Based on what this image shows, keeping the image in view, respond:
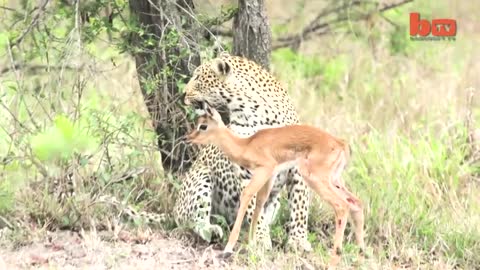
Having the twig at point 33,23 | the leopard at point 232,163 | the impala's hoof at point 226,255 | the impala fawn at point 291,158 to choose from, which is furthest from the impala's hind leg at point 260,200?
the twig at point 33,23

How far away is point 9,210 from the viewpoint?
7133mm

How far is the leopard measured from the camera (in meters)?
7.27

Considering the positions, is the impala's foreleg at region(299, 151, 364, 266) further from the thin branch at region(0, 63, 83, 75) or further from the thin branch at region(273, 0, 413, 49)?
the thin branch at region(273, 0, 413, 49)

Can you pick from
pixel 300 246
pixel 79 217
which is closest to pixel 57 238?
pixel 79 217

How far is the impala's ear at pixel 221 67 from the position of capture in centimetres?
729

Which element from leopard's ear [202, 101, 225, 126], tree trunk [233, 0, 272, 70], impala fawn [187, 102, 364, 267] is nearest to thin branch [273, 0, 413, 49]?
tree trunk [233, 0, 272, 70]

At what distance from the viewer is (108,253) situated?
6.57m

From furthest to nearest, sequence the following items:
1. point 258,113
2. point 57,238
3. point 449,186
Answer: point 449,186 < point 258,113 < point 57,238

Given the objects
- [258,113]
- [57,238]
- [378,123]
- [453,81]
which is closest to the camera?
[57,238]

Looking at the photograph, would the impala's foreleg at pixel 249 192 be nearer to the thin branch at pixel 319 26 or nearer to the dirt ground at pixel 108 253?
the dirt ground at pixel 108 253

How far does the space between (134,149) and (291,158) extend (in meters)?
1.45

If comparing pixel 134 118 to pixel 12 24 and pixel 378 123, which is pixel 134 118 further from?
pixel 378 123

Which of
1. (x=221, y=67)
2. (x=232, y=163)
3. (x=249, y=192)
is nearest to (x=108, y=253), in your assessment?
(x=249, y=192)

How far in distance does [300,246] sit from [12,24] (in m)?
2.49
